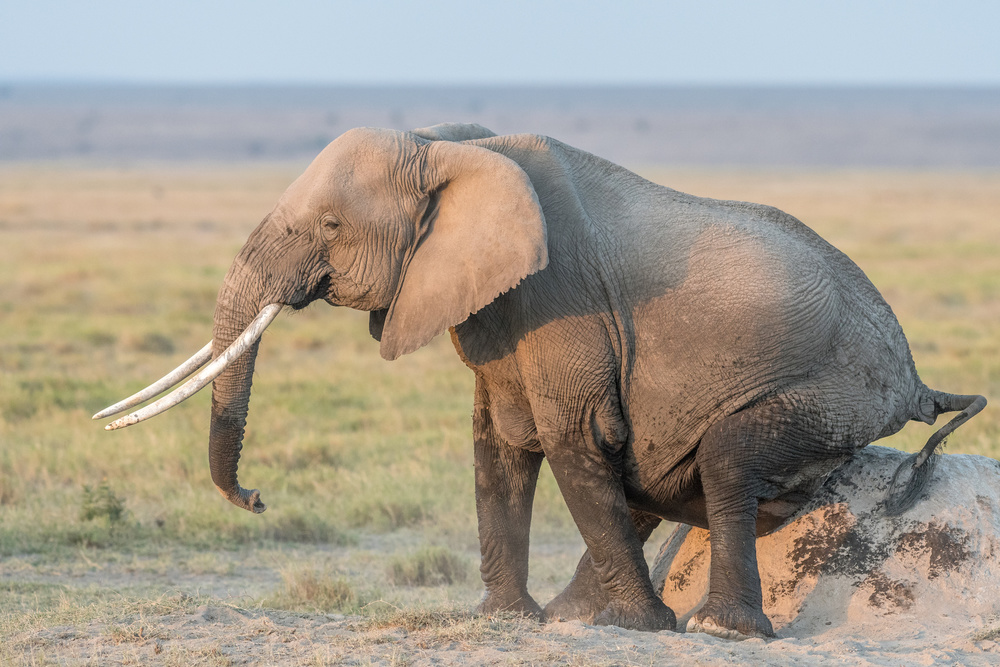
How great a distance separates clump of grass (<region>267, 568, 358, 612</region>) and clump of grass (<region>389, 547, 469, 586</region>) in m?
0.61

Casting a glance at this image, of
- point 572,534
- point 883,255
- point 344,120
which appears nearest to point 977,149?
point 344,120

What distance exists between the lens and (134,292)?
19.2m

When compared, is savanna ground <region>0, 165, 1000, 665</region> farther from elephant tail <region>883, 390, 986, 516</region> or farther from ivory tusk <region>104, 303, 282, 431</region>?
ivory tusk <region>104, 303, 282, 431</region>

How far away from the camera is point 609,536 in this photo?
5.47 metres

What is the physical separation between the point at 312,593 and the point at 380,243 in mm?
2292

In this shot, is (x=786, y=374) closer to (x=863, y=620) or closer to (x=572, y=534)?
(x=863, y=620)

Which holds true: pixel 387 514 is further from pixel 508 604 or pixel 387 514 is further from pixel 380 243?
pixel 380 243

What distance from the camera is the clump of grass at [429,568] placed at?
743cm

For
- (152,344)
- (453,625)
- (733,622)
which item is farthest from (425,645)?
(152,344)

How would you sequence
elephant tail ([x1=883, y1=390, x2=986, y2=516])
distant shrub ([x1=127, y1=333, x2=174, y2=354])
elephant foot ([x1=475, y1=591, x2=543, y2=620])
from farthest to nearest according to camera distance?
distant shrub ([x1=127, y1=333, x2=174, y2=354]) → elephant foot ([x1=475, y1=591, x2=543, y2=620]) → elephant tail ([x1=883, y1=390, x2=986, y2=516])

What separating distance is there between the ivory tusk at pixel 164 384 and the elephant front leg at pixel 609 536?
1.44 meters

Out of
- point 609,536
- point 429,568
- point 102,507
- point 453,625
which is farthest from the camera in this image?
point 102,507

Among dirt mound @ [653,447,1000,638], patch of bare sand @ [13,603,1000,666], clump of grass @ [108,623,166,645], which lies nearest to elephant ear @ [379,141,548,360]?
patch of bare sand @ [13,603,1000,666]

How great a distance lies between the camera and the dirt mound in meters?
5.72
